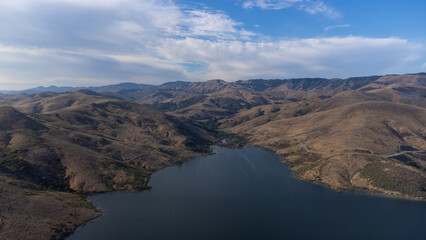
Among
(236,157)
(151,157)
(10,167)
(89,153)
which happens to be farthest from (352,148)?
(10,167)

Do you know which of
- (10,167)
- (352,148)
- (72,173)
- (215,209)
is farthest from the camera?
(352,148)

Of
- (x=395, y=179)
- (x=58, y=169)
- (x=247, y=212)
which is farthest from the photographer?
(x=395, y=179)

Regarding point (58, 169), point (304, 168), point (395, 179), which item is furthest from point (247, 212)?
point (58, 169)

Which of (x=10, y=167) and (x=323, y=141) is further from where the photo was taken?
(x=323, y=141)

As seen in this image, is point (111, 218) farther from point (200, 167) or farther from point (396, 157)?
point (396, 157)

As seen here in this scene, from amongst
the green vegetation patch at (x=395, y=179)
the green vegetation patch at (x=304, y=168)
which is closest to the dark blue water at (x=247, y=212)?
the green vegetation patch at (x=395, y=179)

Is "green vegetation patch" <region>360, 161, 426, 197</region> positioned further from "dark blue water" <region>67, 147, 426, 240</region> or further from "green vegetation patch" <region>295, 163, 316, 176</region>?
"green vegetation patch" <region>295, 163, 316, 176</region>

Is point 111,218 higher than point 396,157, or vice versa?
point 396,157

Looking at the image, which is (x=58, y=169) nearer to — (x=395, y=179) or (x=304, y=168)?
(x=304, y=168)
